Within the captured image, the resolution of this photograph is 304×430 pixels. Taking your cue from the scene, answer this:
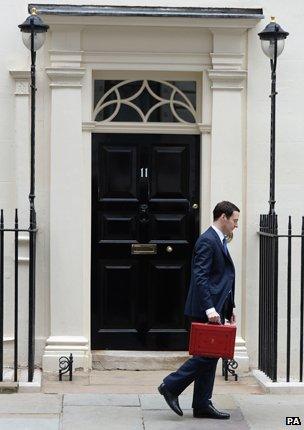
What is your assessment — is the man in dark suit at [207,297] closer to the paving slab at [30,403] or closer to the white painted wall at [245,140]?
the paving slab at [30,403]

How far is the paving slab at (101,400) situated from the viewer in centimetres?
908

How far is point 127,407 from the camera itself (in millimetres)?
8984

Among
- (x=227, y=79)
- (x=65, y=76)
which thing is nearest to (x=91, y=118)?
(x=65, y=76)

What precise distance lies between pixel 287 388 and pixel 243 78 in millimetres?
3211

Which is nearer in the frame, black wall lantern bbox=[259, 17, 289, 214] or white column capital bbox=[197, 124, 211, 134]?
black wall lantern bbox=[259, 17, 289, 214]

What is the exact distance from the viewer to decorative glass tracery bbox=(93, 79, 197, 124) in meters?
10.7

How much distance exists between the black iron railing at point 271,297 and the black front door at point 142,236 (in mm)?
921

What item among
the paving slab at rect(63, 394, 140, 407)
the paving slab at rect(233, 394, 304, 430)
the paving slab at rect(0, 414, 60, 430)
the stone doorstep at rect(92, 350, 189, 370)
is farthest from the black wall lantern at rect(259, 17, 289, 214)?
the paving slab at rect(0, 414, 60, 430)

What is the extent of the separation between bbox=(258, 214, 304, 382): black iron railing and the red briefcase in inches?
54.6

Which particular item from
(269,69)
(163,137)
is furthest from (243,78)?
(163,137)

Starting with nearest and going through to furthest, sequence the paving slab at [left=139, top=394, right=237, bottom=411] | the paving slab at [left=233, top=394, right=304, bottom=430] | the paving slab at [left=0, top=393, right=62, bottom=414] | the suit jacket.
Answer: the suit jacket < the paving slab at [left=233, top=394, right=304, bottom=430] < the paving slab at [left=0, top=393, right=62, bottom=414] < the paving slab at [left=139, top=394, right=237, bottom=411]

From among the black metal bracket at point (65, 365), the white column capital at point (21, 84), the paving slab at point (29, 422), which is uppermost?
the white column capital at point (21, 84)

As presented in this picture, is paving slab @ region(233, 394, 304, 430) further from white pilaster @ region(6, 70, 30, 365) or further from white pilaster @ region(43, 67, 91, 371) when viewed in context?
white pilaster @ region(6, 70, 30, 365)

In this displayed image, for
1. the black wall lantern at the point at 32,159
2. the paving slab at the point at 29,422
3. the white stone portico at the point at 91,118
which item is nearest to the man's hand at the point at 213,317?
the paving slab at the point at 29,422
